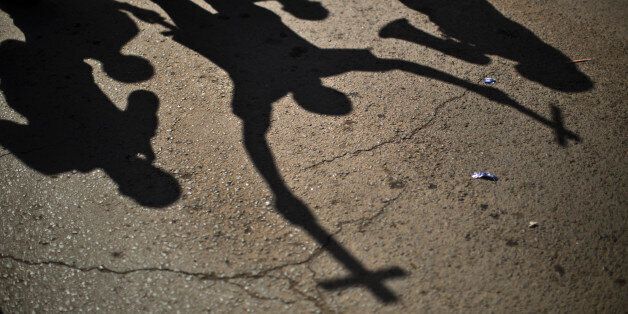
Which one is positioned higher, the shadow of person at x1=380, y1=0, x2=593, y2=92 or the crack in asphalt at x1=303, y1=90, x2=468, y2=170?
the shadow of person at x1=380, y1=0, x2=593, y2=92

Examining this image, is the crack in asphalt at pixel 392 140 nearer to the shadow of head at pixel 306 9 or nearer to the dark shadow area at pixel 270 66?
the dark shadow area at pixel 270 66

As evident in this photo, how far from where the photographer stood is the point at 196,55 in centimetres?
434

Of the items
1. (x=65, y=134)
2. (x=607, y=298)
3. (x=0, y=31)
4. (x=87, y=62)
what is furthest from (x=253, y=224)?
(x=0, y=31)

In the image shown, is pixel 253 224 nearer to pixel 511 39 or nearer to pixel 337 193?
pixel 337 193

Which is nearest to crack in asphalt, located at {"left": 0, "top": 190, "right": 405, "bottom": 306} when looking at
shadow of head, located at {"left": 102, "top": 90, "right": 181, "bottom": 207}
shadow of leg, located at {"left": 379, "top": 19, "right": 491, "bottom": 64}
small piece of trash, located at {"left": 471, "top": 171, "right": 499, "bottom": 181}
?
shadow of head, located at {"left": 102, "top": 90, "right": 181, "bottom": 207}

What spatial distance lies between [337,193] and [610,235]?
64.5 inches

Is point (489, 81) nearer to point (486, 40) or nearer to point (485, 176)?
point (486, 40)

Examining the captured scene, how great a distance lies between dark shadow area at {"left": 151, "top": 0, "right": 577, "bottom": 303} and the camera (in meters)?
3.36

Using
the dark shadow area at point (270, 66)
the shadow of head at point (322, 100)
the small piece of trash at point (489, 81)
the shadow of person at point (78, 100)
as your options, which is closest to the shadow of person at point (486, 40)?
the small piece of trash at point (489, 81)

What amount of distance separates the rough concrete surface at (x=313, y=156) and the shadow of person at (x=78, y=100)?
0.7 inches

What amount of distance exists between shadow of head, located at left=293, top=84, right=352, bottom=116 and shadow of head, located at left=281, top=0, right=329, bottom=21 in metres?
1.11

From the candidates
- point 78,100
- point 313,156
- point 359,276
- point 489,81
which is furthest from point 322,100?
point 78,100

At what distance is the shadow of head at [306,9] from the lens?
4.79 m

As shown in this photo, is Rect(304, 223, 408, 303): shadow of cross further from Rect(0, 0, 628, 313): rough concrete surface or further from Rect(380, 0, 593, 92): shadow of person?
Rect(380, 0, 593, 92): shadow of person
